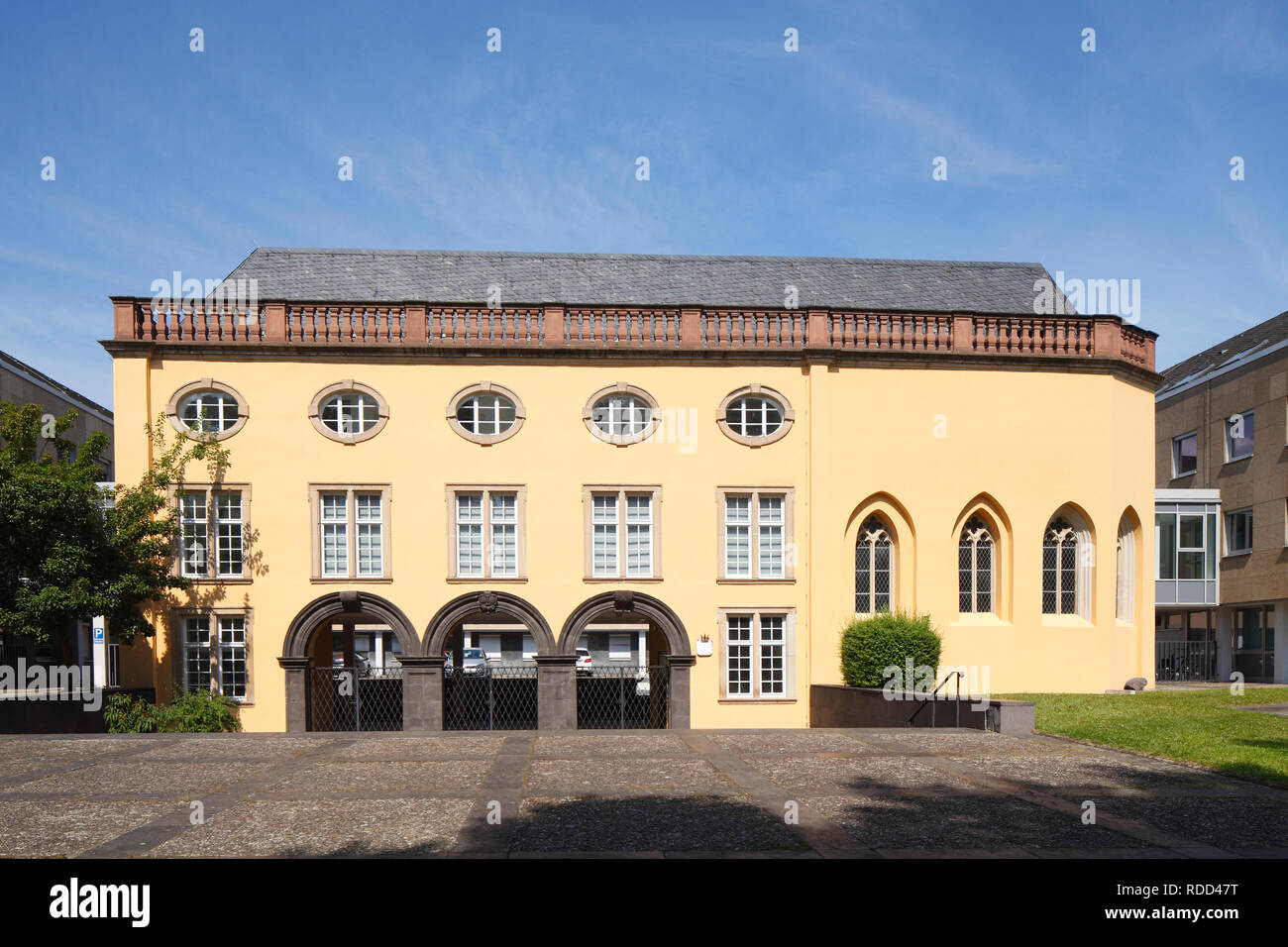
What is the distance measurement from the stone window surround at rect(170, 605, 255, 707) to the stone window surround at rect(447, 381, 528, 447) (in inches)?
220

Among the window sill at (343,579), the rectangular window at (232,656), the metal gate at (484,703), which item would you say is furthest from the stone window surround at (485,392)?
the rectangular window at (232,656)

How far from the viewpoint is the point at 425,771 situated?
11.8 metres

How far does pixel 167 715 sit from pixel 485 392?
8.69 meters

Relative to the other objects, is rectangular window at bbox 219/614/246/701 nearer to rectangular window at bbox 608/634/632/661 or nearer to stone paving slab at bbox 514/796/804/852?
stone paving slab at bbox 514/796/804/852

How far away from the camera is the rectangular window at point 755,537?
21.9 meters

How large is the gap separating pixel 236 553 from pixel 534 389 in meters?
6.96

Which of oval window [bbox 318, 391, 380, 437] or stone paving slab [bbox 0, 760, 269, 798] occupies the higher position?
oval window [bbox 318, 391, 380, 437]

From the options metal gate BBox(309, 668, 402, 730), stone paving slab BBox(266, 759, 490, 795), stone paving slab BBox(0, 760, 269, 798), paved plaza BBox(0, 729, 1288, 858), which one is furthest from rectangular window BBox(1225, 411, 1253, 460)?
stone paving slab BBox(0, 760, 269, 798)

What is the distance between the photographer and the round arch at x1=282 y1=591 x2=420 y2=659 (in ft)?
68.6

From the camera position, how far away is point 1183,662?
32906 mm

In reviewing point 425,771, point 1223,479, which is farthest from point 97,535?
point 1223,479

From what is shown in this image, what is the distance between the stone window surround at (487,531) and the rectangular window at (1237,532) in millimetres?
23868

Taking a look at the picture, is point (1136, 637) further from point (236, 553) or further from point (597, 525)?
point (236, 553)

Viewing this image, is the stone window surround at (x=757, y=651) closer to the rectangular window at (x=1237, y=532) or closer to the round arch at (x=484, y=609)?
the round arch at (x=484, y=609)
